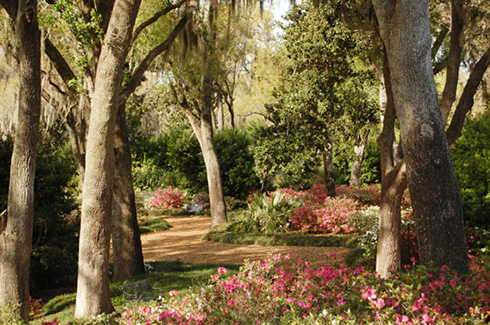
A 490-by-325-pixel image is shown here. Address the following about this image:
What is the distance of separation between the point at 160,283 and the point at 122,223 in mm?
1234

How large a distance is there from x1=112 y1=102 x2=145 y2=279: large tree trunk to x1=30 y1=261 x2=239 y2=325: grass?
0.32 meters

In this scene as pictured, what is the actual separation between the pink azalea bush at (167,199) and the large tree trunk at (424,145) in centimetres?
1357

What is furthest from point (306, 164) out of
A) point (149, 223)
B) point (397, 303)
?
point (397, 303)

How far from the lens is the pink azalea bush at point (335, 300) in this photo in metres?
2.55

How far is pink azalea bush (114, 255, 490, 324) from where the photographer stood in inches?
100

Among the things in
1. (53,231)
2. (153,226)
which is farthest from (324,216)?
(53,231)

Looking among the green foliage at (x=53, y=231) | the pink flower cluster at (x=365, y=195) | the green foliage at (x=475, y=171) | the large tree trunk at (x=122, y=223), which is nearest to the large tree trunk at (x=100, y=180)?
the large tree trunk at (x=122, y=223)

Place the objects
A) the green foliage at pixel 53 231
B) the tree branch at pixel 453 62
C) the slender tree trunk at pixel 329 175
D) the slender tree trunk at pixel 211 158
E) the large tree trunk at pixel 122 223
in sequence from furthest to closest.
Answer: the slender tree trunk at pixel 329 175 → the slender tree trunk at pixel 211 158 → the large tree trunk at pixel 122 223 → the green foliage at pixel 53 231 → the tree branch at pixel 453 62

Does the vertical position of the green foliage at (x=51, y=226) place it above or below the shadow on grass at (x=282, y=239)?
above

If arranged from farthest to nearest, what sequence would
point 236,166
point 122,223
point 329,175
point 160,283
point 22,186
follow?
point 236,166 < point 329,175 < point 122,223 < point 160,283 < point 22,186

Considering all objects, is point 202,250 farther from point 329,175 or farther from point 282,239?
point 329,175

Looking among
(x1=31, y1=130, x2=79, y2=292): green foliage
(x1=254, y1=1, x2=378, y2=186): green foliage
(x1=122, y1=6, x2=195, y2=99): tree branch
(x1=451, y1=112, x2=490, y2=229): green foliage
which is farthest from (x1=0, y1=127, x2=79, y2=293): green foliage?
(x1=451, y1=112, x2=490, y2=229): green foliage

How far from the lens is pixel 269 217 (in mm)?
10734

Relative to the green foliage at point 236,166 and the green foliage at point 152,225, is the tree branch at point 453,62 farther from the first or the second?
the green foliage at point 236,166
